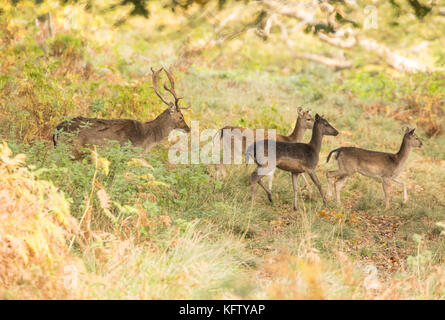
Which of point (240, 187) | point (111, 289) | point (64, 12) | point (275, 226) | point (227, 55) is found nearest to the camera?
point (111, 289)

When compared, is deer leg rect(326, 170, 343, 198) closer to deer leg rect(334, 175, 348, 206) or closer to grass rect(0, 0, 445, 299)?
deer leg rect(334, 175, 348, 206)

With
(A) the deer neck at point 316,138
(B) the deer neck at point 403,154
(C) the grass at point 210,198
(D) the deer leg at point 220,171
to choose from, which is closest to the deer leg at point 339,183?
(C) the grass at point 210,198

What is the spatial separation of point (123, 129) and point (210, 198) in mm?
1732

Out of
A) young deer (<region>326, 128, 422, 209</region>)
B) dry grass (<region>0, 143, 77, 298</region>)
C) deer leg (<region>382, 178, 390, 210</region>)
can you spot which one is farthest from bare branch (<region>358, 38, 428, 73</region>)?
dry grass (<region>0, 143, 77, 298</region>)

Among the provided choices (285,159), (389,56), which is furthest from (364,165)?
(389,56)

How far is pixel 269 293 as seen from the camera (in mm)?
4320

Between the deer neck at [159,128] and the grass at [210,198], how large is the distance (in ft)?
1.33

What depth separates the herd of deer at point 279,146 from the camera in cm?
788

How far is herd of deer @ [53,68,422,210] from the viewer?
25.8 ft

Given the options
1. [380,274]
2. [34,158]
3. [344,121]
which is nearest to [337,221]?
[380,274]

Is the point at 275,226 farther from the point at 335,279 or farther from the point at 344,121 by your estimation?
the point at 344,121

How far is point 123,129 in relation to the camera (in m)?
8.23

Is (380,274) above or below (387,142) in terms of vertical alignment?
below

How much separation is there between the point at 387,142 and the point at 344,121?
1.43m
